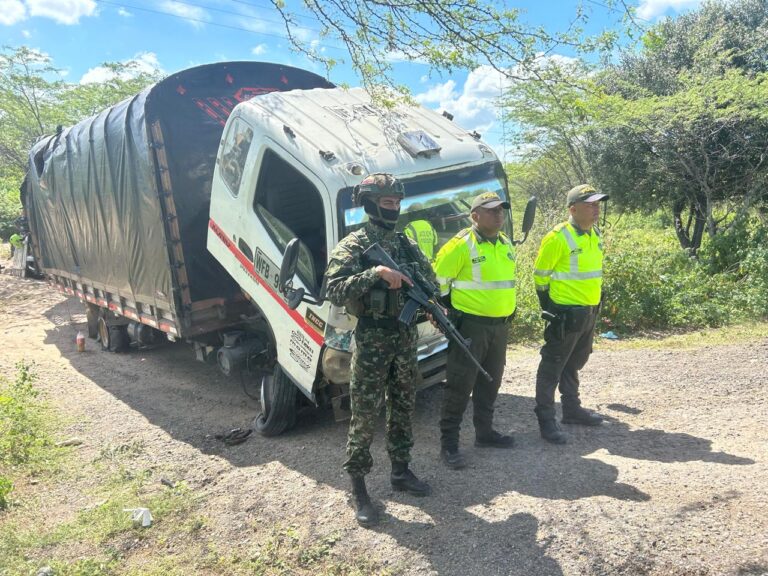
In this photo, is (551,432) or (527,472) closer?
(527,472)

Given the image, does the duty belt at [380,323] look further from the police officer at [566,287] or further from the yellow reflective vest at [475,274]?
the police officer at [566,287]

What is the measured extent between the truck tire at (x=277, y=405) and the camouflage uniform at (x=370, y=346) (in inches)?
57.1

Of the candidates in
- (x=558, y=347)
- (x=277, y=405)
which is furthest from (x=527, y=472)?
(x=277, y=405)

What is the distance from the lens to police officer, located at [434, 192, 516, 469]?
3.80 metres

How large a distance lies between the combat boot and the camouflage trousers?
71.1 inches

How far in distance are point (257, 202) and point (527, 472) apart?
9.42 feet

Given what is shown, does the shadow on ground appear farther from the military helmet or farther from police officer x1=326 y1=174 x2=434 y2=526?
the military helmet

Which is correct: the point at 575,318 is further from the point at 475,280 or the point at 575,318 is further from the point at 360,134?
the point at 360,134

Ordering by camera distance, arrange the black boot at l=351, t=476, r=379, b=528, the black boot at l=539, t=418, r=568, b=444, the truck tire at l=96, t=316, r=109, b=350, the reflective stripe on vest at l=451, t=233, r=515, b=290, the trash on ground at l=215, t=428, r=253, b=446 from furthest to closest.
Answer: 1. the truck tire at l=96, t=316, r=109, b=350
2. the trash on ground at l=215, t=428, r=253, b=446
3. the black boot at l=539, t=418, r=568, b=444
4. the reflective stripe on vest at l=451, t=233, r=515, b=290
5. the black boot at l=351, t=476, r=379, b=528

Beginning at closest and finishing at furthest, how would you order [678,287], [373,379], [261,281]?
[373,379]
[261,281]
[678,287]

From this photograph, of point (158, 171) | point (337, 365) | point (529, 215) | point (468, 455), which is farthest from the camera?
point (158, 171)

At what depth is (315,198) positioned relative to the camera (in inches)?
200

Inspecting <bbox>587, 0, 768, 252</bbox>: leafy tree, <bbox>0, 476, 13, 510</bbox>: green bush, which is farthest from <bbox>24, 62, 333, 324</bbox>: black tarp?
<bbox>587, 0, 768, 252</bbox>: leafy tree

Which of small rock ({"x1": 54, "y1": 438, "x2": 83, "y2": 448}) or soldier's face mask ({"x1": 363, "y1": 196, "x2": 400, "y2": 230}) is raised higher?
soldier's face mask ({"x1": 363, "y1": 196, "x2": 400, "y2": 230})
